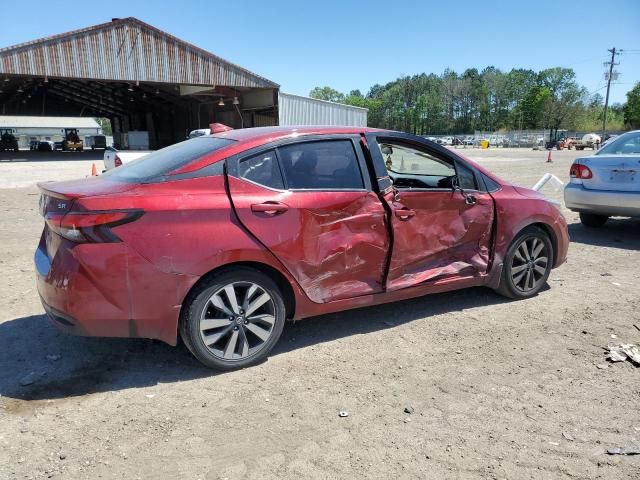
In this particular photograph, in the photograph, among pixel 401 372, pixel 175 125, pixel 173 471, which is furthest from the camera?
pixel 175 125

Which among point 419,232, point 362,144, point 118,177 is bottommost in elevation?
point 419,232

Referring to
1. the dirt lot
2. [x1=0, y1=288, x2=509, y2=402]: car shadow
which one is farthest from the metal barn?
[x1=0, y1=288, x2=509, y2=402]: car shadow

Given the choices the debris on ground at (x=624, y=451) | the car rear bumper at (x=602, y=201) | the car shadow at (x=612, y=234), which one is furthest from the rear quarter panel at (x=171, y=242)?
the car shadow at (x=612, y=234)

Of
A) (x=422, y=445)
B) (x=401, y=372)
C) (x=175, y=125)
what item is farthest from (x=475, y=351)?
(x=175, y=125)

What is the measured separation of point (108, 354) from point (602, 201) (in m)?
6.87

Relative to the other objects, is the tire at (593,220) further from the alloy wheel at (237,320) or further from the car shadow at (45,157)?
the car shadow at (45,157)

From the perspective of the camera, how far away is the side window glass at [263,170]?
3504 millimetres

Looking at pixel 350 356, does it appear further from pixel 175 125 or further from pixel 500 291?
pixel 175 125

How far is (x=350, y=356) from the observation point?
3770mm

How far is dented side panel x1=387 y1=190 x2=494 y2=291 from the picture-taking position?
13.3ft

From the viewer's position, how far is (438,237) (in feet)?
14.0

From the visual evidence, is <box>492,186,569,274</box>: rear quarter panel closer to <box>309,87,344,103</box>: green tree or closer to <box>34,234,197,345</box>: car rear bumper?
<box>34,234,197,345</box>: car rear bumper

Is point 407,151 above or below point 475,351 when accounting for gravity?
above

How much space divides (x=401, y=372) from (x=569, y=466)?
1225 mm
